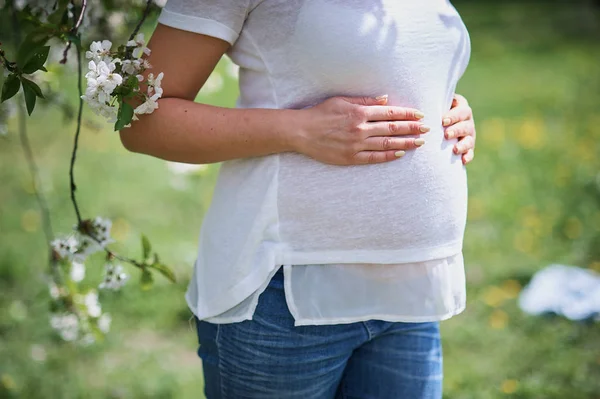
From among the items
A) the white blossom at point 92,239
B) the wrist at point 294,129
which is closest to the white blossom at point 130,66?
the wrist at point 294,129

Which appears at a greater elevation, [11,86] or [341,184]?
[11,86]

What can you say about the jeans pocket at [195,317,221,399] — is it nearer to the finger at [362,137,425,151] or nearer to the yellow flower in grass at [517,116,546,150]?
the finger at [362,137,425,151]

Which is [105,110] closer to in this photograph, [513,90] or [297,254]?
[297,254]

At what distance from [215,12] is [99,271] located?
284 cm

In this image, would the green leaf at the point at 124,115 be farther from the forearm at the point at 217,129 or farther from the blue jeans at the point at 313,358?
the blue jeans at the point at 313,358

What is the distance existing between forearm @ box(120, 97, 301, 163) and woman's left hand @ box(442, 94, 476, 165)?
326 mm

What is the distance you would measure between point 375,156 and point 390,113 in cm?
9

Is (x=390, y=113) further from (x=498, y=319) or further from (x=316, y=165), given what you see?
(x=498, y=319)

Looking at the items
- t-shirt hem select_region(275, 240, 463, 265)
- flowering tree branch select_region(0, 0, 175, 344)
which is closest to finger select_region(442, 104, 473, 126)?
t-shirt hem select_region(275, 240, 463, 265)

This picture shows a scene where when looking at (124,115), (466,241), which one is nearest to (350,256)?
(124,115)

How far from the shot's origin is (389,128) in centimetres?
139

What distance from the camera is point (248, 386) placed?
4.89 ft

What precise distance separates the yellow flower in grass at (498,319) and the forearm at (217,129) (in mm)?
2332

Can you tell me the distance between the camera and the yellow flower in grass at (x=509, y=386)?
292cm
